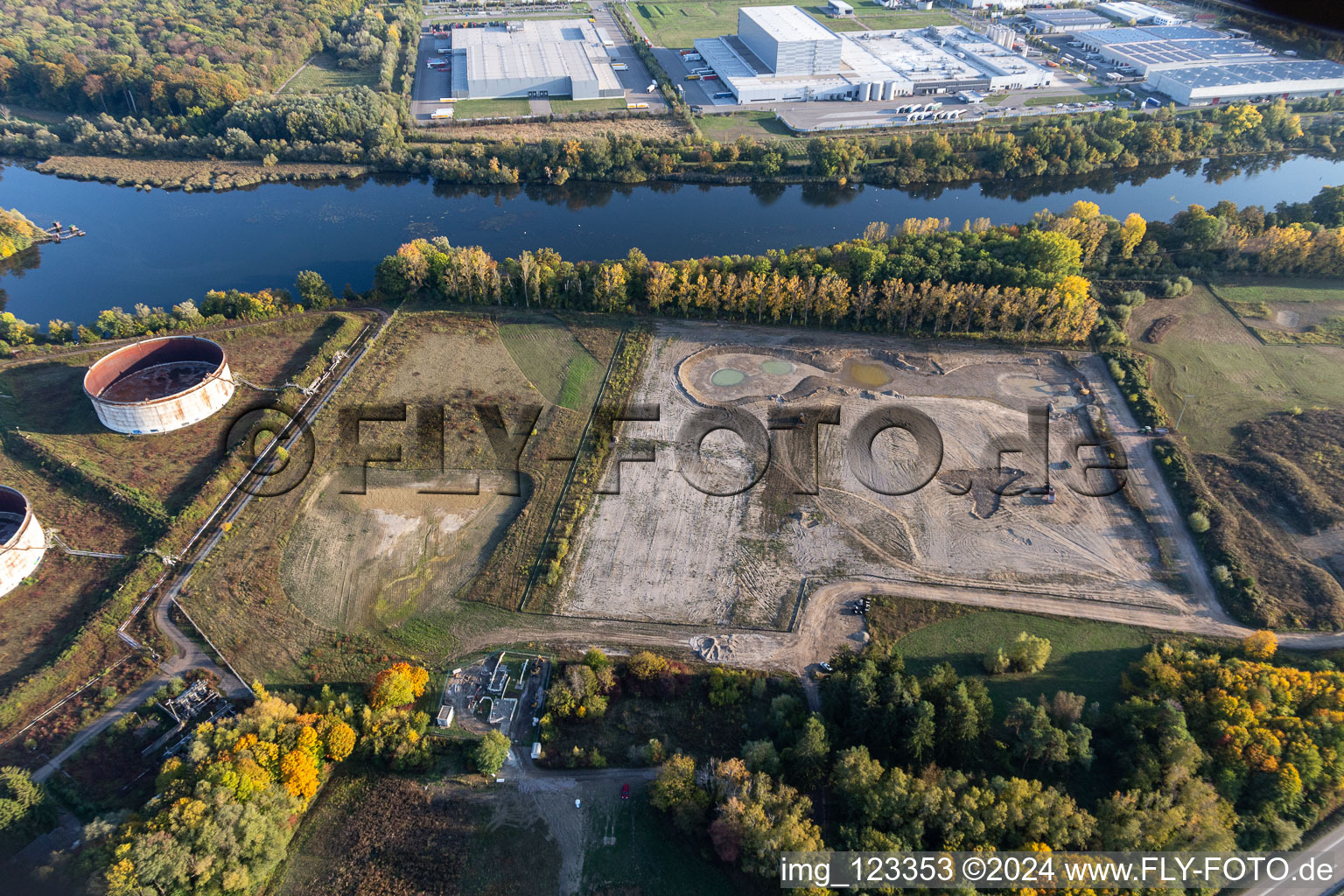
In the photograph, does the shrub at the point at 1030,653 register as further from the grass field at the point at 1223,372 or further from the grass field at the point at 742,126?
the grass field at the point at 742,126

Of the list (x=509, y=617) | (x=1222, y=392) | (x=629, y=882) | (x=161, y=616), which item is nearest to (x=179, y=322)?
(x=161, y=616)

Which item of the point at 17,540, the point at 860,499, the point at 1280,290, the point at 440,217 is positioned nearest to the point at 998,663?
the point at 860,499

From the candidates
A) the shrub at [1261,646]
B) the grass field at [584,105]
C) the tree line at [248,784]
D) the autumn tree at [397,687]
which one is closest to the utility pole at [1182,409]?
the shrub at [1261,646]

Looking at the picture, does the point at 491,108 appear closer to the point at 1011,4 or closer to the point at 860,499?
the point at 860,499

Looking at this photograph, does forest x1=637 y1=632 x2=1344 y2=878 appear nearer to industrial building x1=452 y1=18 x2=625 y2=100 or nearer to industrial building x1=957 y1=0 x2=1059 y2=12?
industrial building x1=452 y1=18 x2=625 y2=100

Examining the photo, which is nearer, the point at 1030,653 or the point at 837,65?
the point at 1030,653

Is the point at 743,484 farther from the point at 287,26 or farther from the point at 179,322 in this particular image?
the point at 287,26
